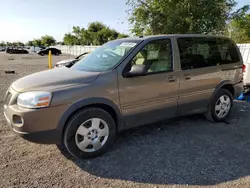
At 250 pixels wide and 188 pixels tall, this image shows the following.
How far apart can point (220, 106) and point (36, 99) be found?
3.64 meters

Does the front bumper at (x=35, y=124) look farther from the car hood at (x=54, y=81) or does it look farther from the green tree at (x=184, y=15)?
the green tree at (x=184, y=15)

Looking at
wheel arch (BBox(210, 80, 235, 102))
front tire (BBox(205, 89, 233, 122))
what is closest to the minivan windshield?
wheel arch (BBox(210, 80, 235, 102))

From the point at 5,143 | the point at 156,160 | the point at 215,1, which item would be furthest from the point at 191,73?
the point at 215,1

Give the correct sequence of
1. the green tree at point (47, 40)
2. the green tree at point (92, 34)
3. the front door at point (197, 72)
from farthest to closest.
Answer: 1. the green tree at point (47, 40)
2. the green tree at point (92, 34)
3. the front door at point (197, 72)

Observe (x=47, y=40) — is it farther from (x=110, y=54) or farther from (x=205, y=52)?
(x=205, y=52)

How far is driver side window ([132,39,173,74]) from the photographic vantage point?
3.42 m

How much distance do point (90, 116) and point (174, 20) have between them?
6.58 m

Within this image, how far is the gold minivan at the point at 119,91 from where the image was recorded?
2660 millimetres

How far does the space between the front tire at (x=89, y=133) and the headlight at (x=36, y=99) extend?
1.39ft

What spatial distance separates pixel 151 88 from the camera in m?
3.33

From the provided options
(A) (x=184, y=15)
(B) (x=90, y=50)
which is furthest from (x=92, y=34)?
(A) (x=184, y=15)

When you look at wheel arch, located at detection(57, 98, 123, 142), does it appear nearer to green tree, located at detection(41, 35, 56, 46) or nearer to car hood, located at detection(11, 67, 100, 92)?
car hood, located at detection(11, 67, 100, 92)

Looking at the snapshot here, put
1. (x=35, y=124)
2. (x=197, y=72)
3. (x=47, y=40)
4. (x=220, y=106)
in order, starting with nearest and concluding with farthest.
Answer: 1. (x=35, y=124)
2. (x=197, y=72)
3. (x=220, y=106)
4. (x=47, y=40)

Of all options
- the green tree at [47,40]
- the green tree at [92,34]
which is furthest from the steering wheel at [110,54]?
the green tree at [47,40]
